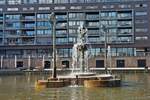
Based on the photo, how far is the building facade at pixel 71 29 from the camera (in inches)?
6019

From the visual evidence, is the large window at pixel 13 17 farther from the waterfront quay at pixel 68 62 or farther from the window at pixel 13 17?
the waterfront quay at pixel 68 62

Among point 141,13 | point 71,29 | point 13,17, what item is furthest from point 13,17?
point 141,13

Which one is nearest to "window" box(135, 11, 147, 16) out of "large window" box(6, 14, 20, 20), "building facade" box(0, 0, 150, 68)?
"building facade" box(0, 0, 150, 68)

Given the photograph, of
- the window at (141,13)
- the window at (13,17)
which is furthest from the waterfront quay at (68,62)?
the window at (141,13)

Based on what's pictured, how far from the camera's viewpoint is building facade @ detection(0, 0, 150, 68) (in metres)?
153

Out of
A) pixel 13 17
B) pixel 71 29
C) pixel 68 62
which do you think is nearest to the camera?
pixel 68 62

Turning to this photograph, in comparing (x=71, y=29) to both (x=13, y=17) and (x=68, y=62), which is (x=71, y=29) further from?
(x=13, y=17)

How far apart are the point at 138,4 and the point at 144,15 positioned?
15.8 ft

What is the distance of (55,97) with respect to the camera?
37.7 meters

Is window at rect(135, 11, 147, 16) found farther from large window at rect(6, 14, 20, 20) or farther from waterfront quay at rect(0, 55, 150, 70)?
large window at rect(6, 14, 20, 20)

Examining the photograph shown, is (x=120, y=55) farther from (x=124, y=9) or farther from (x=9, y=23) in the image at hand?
(x=9, y=23)

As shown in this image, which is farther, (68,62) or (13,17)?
(13,17)

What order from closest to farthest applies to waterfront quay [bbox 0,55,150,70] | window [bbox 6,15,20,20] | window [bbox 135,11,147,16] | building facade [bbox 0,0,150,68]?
waterfront quay [bbox 0,55,150,70] → window [bbox 135,11,147,16] → building facade [bbox 0,0,150,68] → window [bbox 6,15,20,20]

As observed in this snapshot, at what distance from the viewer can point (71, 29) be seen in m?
156
